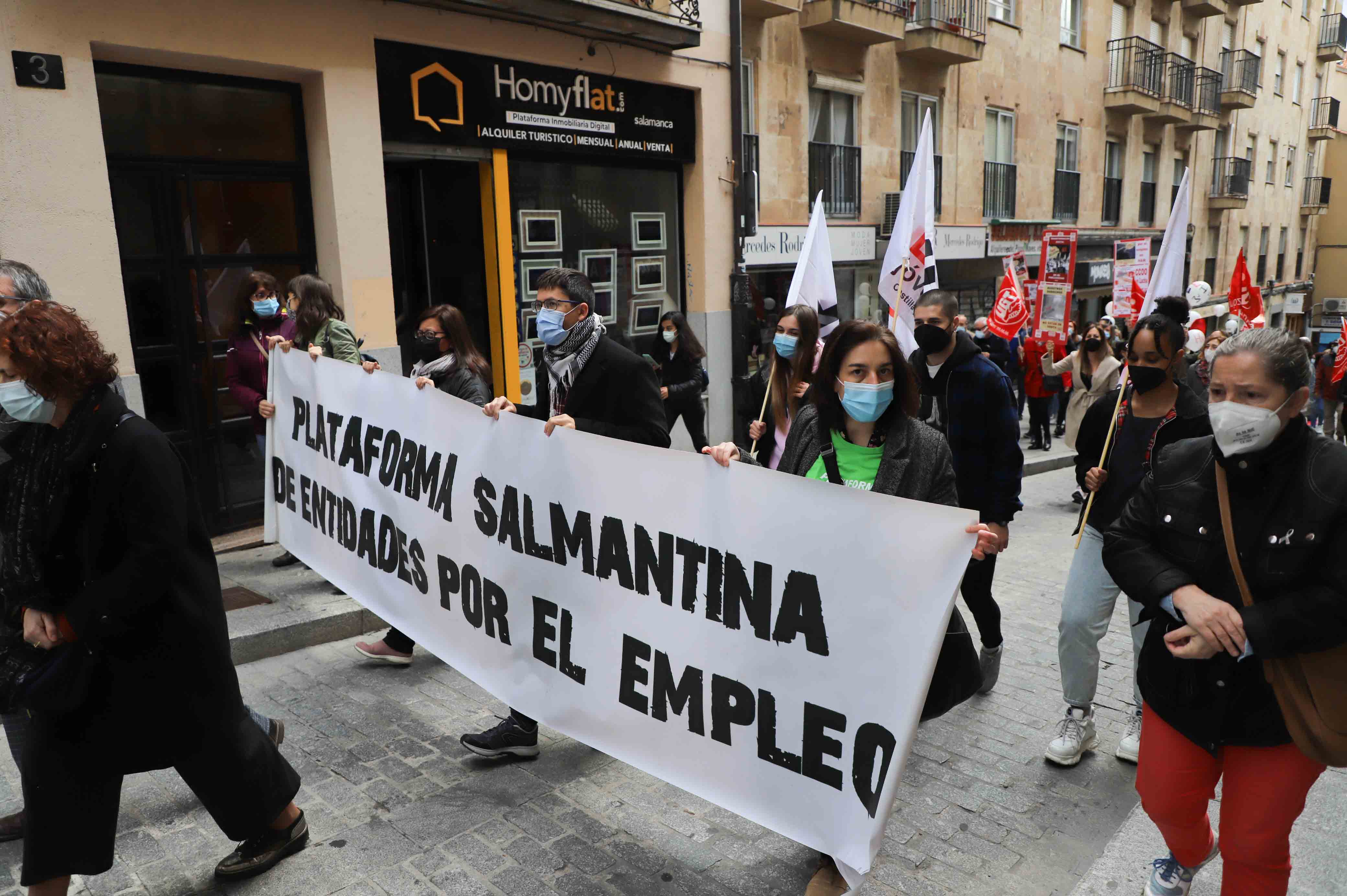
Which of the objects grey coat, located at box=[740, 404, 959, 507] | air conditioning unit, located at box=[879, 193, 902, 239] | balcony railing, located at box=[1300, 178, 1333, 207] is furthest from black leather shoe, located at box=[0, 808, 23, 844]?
balcony railing, located at box=[1300, 178, 1333, 207]

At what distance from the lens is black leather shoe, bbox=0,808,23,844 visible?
3279mm

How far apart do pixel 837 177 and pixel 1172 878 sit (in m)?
13.3

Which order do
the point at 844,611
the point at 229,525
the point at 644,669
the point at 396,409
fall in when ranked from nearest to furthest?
the point at 844,611 → the point at 644,669 → the point at 396,409 → the point at 229,525

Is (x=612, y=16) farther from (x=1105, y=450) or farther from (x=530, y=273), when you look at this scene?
(x=1105, y=450)

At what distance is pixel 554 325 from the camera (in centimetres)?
399

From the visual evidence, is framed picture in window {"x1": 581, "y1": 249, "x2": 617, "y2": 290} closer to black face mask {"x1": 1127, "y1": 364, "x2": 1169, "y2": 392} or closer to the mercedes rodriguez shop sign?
the mercedes rodriguez shop sign

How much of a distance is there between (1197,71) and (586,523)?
28.3 metres

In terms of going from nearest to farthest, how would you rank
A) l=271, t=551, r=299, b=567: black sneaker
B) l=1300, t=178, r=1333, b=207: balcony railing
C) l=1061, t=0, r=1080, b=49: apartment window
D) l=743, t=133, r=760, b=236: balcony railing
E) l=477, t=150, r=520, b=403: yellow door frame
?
l=271, t=551, r=299, b=567: black sneaker, l=477, t=150, r=520, b=403: yellow door frame, l=743, t=133, r=760, b=236: balcony railing, l=1061, t=0, r=1080, b=49: apartment window, l=1300, t=178, r=1333, b=207: balcony railing

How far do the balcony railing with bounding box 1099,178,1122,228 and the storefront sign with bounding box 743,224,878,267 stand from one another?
33.4ft

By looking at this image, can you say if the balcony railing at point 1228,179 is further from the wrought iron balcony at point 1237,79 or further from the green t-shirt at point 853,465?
the green t-shirt at point 853,465

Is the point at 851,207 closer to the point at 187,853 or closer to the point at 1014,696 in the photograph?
the point at 1014,696

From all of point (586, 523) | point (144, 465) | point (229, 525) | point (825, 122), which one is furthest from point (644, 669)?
point (825, 122)

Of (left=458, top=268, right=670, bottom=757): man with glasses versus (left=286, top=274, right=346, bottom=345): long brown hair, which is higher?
(left=286, top=274, right=346, bottom=345): long brown hair

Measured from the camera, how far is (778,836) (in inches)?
132
